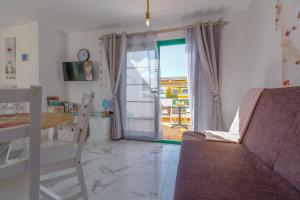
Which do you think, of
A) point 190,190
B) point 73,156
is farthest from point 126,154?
point 190,190

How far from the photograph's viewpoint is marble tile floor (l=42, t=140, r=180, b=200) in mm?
1596

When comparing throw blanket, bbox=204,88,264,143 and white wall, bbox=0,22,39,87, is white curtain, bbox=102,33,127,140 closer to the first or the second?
white wall, bbox=0,22,39,87

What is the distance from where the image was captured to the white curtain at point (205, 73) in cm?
277

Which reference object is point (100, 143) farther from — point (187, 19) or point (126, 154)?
point (187, 19)

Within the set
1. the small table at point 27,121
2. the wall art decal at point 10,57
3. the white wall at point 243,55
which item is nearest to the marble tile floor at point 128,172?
the small table at point 27,121

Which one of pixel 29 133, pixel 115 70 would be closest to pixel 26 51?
pixel 115 70

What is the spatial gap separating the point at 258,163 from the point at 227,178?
0.37 metres

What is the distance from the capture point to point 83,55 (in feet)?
11.8

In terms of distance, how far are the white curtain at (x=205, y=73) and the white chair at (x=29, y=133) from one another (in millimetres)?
2591

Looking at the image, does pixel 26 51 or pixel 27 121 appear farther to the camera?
pixel 26 51

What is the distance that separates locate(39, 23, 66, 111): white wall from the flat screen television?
19 centimetres

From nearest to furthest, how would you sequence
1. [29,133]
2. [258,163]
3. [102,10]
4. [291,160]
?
[29,133] < [291,160] < [258,163] < [102,10]

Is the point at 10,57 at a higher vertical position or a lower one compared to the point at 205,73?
higher

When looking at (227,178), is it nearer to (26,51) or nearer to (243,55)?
(243,55)
